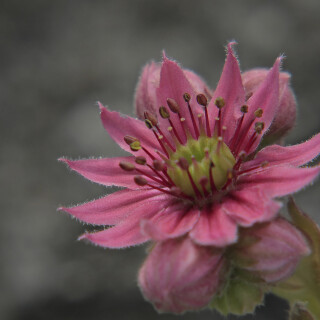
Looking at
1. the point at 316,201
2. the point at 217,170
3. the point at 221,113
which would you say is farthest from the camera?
the point at 316,201

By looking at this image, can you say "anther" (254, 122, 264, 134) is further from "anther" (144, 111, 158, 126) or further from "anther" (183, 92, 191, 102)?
"anther" (144, 111, 158, 126)

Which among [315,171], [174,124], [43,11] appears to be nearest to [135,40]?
[43,11]

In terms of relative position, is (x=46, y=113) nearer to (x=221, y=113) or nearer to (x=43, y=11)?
(x=43, y=11)

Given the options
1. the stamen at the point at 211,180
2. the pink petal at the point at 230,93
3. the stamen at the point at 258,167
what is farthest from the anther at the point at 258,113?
the stamen at the point at 211,180

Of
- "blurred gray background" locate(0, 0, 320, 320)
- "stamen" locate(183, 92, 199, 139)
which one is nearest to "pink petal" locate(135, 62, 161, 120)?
"stamen" locate(183, 92, 199, 139)

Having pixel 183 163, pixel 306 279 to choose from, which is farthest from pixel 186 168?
pixel 306 279

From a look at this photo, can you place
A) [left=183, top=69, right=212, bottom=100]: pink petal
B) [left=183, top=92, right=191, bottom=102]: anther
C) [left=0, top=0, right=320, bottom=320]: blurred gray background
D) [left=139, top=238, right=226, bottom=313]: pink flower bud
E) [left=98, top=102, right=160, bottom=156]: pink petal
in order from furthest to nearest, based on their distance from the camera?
[left=0, top=0, right=320, bottom=320]: blurred gray background → [left=183, top=69, right=212, bottom=100]: pink petal → [left=98, top=102, right=160, bottom=156]: pink petal → [left=183, top=92, right=191, bottom=102]: anther → [left=139, top=238, right=226, bottom=313]: pink flower bud
